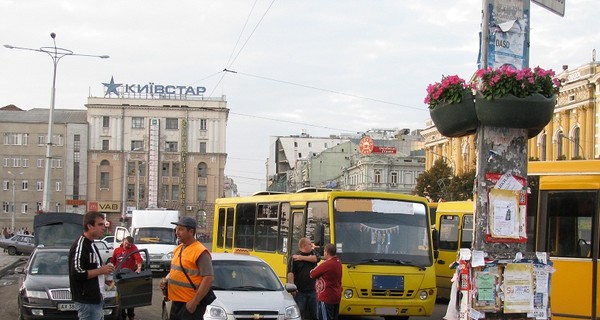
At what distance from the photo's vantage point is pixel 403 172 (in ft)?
371

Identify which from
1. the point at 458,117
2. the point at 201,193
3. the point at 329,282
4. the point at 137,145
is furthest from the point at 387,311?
the point at 137,145

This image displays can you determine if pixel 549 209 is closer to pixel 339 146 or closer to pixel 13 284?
pixel 13 284

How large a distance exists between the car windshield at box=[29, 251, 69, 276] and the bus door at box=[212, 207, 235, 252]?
6855 mm

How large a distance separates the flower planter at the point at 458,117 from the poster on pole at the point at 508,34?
0.47 m

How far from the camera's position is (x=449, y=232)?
22.0 meters

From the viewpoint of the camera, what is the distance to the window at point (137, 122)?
10475 centimetres

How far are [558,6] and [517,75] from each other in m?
1.31

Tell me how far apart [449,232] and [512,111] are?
46.3 feet

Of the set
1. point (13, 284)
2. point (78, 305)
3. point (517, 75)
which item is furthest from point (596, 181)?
point (13, 284)

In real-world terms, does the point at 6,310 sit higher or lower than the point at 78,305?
lower

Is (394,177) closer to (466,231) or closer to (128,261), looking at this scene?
(466,231)

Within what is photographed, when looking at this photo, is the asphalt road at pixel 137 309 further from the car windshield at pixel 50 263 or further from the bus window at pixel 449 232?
the car windshield at pixel 50 263

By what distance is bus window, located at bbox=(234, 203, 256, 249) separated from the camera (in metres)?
21.3

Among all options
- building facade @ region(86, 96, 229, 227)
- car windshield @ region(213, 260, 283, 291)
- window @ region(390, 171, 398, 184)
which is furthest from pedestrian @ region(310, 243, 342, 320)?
window @ region(390, 171, 398, 184)
